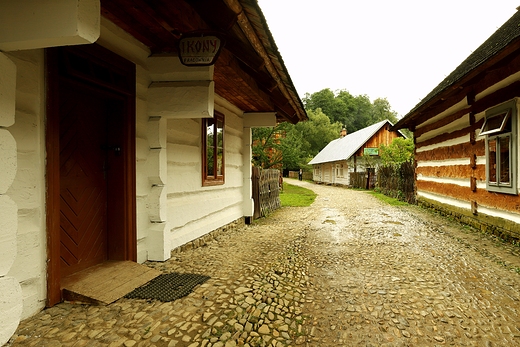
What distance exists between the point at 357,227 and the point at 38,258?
22.1 ft

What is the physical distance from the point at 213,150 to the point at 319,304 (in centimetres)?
403

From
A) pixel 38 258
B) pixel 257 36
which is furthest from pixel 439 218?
pixel 38 258

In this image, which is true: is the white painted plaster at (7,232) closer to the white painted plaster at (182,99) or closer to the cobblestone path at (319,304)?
the cobblestone path at (319,304)

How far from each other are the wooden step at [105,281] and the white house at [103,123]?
11 centimetres

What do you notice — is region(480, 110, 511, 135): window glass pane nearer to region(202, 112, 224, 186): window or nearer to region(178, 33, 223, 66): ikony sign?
region(202, 112, 224, 186): window

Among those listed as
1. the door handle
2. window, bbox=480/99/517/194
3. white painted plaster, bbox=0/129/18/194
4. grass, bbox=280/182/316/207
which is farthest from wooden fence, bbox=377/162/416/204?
white painted plaster, bbox=0/129/18/194

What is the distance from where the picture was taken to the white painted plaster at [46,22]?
2.07m

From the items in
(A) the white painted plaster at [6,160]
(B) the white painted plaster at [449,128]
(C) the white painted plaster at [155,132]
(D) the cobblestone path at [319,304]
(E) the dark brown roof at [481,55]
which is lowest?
(D) the cobblestone path at [319,304]

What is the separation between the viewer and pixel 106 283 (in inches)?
130

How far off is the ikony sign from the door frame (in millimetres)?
859

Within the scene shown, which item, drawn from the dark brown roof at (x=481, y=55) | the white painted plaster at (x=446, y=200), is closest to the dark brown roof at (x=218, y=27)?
the dark brown roof at (x=481, y=55)

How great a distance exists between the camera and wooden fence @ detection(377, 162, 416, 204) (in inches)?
566

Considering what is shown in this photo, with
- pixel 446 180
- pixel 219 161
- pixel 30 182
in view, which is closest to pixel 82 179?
pixel 30 182

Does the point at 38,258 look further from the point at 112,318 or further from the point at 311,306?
the point at 311,306
